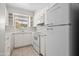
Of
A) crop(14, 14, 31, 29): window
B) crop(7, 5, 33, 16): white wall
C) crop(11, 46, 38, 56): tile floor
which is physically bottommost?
crop(11, 46, 38, 56): tile floor

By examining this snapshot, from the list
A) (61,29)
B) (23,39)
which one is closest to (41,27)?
(23,39)

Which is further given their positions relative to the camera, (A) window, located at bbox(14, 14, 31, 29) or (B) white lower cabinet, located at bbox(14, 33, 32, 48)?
(B) white lower cabinet, located at bbox(14, 33, 32, 48)

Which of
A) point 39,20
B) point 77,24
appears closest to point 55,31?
point 77,24


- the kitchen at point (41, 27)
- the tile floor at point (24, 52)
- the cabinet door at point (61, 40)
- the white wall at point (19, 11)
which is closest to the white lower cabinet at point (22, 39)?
the kitchen at point (41, 27)

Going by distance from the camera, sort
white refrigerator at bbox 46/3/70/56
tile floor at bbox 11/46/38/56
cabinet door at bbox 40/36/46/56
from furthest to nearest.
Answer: cabinet door at bbox 40/36/46/56, tile floor at bbox 11/46/38/56, white refrigerator at bbox 46/3/70/56

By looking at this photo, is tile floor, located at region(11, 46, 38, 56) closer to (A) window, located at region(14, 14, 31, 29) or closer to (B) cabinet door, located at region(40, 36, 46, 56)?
(B) cabinet door, located at region(40, 36, 46, 56)

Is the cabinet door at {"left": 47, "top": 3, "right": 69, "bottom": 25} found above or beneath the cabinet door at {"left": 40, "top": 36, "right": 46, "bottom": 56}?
above

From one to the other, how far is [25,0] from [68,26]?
0.59m

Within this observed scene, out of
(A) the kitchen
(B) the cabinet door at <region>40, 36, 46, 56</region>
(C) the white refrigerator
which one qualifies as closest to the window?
(A) the kitchen

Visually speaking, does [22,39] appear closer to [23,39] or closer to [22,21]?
[23,39]

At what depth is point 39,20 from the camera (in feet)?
A: 5.39

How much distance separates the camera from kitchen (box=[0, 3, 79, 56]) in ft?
2.55

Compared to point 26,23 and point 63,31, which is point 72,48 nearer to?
point 63,31

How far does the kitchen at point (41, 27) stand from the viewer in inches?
30.6
